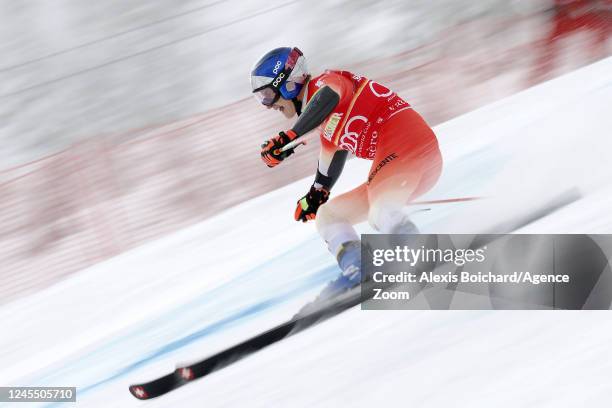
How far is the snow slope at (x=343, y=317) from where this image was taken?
3.04 meters

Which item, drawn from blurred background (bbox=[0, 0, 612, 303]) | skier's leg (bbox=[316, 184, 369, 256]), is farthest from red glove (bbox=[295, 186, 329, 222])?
blurred background (bbox=[0, 0, 612, 303])

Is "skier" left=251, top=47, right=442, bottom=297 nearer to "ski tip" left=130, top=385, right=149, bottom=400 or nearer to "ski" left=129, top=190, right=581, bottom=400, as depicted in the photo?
"ski" left=129, top=190, right=581, bottom=400

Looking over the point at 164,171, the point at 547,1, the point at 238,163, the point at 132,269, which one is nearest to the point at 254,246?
the point at 132,269

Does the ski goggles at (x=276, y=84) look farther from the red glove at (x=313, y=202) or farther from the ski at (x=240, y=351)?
the ski at (x=240, y=351)

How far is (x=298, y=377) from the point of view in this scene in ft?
11.3

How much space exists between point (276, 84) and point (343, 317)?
1.18 meters

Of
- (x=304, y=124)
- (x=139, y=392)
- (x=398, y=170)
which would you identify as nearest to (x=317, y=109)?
(x=304, y=124)


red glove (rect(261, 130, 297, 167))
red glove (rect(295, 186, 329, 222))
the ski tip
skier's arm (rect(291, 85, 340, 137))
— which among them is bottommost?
the ski tip

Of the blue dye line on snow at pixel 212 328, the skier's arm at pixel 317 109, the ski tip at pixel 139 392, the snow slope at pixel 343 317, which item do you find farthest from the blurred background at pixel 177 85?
the skier's arm at pixel 317 109

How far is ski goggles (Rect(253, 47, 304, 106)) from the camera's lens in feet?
12.1

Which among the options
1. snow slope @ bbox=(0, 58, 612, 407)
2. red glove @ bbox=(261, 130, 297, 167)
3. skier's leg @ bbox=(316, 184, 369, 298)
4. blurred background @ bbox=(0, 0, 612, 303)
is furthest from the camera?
blurred background @ bbox=(0, 0, 612, 303)

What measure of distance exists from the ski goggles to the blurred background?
3.05 m

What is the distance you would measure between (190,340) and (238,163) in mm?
2767

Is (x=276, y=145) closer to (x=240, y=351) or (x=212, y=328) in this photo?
(x=240, y=351)
